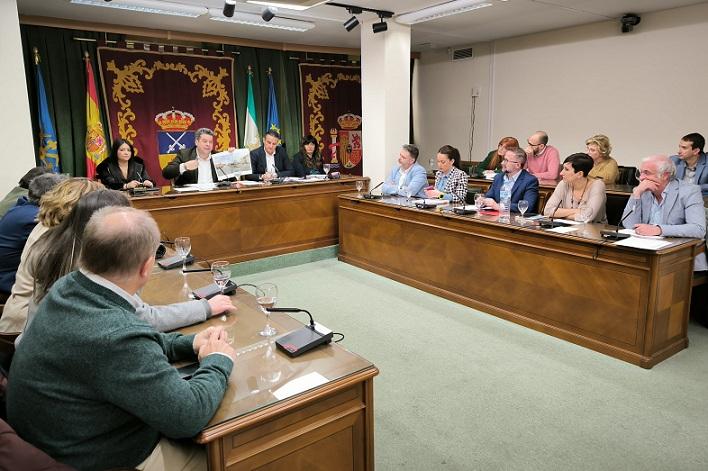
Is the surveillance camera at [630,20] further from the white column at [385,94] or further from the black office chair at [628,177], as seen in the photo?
the white column at [385,94]

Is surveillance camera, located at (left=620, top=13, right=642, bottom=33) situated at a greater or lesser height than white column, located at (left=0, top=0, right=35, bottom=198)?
greater

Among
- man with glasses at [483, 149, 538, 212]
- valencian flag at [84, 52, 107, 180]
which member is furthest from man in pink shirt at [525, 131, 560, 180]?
valencian flag at [84, 52, 107, 180]

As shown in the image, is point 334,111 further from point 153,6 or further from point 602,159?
point 602,159

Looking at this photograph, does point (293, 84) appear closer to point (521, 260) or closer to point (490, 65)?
point (490, 65)

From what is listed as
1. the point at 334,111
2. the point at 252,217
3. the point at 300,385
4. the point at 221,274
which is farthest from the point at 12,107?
the point at 334,111

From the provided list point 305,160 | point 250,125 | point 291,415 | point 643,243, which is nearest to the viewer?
point 291,415

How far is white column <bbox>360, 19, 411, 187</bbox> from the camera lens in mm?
6074

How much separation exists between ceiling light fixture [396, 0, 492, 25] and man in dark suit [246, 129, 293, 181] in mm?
2116

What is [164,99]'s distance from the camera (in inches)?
265

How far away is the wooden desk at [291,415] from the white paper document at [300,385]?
12 millimetres

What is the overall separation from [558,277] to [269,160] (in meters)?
3.78

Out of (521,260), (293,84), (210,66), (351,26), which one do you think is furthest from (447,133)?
(521,260)

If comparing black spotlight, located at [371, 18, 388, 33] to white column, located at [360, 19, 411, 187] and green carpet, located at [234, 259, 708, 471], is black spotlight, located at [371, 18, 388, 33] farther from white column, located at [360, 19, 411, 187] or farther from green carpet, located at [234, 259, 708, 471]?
green carpet, located at [234, 259, 708, 471]

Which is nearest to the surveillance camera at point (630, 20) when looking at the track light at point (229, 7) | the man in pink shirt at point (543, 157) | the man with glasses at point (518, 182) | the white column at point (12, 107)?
the man in pink shirt at point (543, 157)
